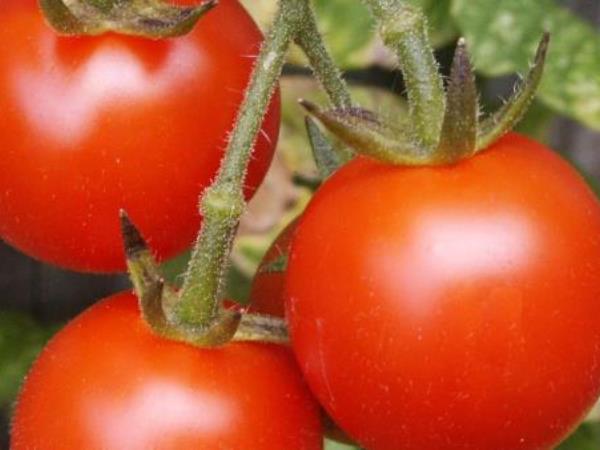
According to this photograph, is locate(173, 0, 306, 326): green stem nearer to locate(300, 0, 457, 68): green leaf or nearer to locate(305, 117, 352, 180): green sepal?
locate(305, 117, 352, 180): green sepal

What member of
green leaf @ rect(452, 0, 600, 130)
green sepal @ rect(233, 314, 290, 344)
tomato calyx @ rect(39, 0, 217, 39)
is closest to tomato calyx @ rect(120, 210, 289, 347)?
green sepal @ rect(233, 314, 290, 344)

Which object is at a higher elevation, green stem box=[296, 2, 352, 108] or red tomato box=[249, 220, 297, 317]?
green stem box=[296, 2, 352, 108]

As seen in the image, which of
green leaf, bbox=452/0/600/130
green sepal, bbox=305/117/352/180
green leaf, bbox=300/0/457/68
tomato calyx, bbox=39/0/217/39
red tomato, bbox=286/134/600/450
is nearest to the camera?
red tomato, bbox=286/134/600/450

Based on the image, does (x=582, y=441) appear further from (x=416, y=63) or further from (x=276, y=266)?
(x=416, y=63)

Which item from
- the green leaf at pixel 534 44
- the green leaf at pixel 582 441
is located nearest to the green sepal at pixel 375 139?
the green leaf at pixel 534 44

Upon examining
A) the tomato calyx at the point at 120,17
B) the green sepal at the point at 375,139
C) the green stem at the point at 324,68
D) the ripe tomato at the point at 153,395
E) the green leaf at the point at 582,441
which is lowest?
the green leaf at the point at 582,441

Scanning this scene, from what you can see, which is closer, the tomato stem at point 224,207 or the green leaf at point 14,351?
the tomato stem at point 224,207

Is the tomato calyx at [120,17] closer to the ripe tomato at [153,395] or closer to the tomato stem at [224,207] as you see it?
the tomato stem at [224,207]
